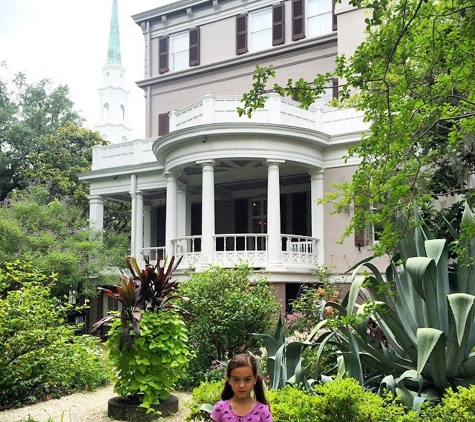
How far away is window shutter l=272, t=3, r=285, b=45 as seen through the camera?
2191 centimetres

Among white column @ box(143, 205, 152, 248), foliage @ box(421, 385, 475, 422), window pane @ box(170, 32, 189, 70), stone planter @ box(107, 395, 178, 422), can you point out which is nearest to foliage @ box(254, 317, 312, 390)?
foliage @ box(421, 385, 475, 422)

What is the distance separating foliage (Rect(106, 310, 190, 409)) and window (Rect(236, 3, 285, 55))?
1699 cm

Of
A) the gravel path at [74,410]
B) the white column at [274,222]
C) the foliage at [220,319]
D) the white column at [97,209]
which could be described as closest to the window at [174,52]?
the white column at [97,209]

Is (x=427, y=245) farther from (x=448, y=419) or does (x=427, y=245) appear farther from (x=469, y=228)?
(x=448, y=419)

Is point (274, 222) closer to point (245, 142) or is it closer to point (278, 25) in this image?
point (245, 142)

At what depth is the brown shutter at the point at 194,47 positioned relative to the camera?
77.8 feet

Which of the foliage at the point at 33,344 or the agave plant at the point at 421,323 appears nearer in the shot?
the agave plant at the point at 421,323

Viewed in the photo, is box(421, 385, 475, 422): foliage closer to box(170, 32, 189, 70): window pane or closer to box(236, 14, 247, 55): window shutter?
box(236, 14, 247, 55): window shutter

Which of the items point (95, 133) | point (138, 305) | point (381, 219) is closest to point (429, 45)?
point (381, 219)

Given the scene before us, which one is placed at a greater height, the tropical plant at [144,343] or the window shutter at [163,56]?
the window shutter at [163,56]

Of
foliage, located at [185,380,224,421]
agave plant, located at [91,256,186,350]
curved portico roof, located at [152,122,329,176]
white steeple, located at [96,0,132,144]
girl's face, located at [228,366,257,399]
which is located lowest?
foliage, located at [185,380,224,421]

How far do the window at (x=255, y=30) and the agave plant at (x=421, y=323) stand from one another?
17583 millimetres

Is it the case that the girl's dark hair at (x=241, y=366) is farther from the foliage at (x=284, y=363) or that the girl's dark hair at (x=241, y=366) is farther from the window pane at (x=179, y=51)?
the window pane at (x=179, y=51)

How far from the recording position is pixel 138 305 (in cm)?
786
